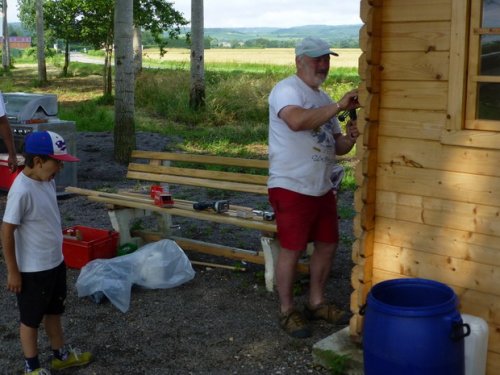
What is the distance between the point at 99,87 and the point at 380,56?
2561 cm

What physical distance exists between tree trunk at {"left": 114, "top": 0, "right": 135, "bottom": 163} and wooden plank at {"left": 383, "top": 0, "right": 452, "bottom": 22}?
7651 millimetres

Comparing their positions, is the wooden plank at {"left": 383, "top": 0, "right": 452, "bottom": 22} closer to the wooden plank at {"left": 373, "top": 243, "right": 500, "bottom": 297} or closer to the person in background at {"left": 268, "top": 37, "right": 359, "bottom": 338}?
the person in background at {"left": 268, "top": 37, "right": 359, "bottom": 338}

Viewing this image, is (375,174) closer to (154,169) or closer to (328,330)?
(328,330)

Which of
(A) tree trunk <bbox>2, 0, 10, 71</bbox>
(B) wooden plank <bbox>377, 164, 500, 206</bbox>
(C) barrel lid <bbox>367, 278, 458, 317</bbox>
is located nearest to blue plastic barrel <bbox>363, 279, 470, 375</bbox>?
(C) barrel lid <bbox>367, 278, 458, 317</bbox>

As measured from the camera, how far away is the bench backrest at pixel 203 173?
6.28 meters

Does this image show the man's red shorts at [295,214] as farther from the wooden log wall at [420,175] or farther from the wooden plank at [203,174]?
the wooden plank at [203,174]

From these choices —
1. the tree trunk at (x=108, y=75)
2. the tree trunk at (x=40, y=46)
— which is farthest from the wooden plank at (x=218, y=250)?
the tree trunk at (x=40, y=46)

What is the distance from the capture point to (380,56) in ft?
13.9

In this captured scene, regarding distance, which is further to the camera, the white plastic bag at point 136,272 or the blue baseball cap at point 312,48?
the white plastic bag at point 136,272

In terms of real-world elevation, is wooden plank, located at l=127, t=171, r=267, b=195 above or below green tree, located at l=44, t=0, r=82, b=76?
below

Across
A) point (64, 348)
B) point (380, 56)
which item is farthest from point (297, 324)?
point (380, 56)

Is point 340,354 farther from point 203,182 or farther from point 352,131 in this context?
point 203,182

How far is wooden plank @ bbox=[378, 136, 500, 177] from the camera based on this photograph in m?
3.84

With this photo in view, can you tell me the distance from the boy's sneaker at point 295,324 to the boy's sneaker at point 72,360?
1.28 metres
